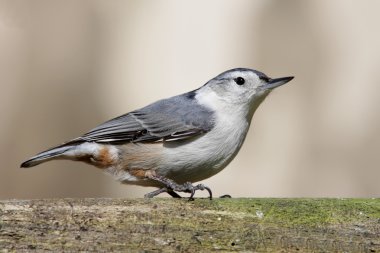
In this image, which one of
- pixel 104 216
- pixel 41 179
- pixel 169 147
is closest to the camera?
pixel 104 216

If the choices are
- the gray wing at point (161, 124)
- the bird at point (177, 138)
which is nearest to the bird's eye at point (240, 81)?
the bird at point (177, 138)

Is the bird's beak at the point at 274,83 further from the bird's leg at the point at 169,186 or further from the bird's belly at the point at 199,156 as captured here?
the bird's leg at the point at 169,186

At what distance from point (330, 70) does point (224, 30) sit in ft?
2.13

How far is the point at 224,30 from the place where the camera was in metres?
4.75

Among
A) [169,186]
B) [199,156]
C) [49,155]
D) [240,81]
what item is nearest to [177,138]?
[199,156]

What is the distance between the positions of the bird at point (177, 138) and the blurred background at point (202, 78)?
0.82 meters

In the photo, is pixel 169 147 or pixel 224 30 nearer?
pixel 169 147

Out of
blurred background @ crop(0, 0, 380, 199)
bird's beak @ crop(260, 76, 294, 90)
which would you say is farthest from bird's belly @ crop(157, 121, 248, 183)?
blurred background @ crop(0, 0, 380, 199)

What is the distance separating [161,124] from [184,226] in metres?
1.67

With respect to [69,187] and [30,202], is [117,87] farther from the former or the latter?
[30,202]

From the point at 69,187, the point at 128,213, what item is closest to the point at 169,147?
the point at 69,187

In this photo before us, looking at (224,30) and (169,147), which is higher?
(224,30)

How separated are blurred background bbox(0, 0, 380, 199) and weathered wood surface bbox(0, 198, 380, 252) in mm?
2446

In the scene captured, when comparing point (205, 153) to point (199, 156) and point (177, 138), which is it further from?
point (177, 138)
